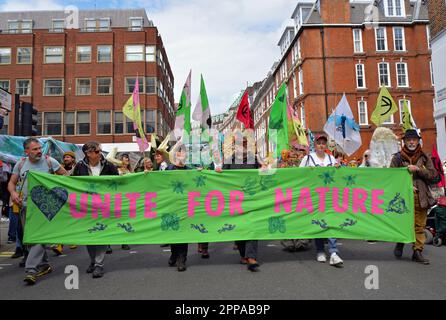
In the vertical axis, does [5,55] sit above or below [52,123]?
above

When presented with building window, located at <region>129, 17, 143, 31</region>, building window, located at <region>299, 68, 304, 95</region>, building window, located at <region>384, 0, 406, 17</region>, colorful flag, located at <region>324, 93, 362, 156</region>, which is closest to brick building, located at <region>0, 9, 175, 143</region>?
building window, located at <region>129, 17, 143, 31</region>

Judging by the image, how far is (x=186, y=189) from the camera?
544cm

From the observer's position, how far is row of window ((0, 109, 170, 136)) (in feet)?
107

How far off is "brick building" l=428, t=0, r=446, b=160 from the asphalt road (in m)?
11.5

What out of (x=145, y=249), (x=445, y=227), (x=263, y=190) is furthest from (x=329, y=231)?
(x=145, y=249)

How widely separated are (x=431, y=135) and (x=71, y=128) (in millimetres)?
33151

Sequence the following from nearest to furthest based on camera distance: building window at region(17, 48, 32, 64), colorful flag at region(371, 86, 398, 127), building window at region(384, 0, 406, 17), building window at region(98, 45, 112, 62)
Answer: colorful flag at region(371, 86, 398, 127)
building window at region(98, 45, 112, 62)
building window at region(17, 48, 32, 64)
building window at region(384, 0, 406, 17)

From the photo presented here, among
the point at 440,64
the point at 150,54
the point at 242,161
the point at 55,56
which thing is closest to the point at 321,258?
the point at 242,161

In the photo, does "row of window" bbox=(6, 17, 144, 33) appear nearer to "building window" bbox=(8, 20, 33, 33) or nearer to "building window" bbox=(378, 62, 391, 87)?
"building window" bbox=(8, 20, 33, 33)

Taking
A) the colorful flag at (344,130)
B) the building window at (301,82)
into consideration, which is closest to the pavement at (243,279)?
the colorful flag at (344,130)

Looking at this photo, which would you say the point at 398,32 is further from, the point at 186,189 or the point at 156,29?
the point at 186,189

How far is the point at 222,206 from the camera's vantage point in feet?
17.7

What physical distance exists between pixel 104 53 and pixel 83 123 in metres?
6.87

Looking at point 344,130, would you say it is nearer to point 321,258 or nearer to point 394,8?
point 321,258
